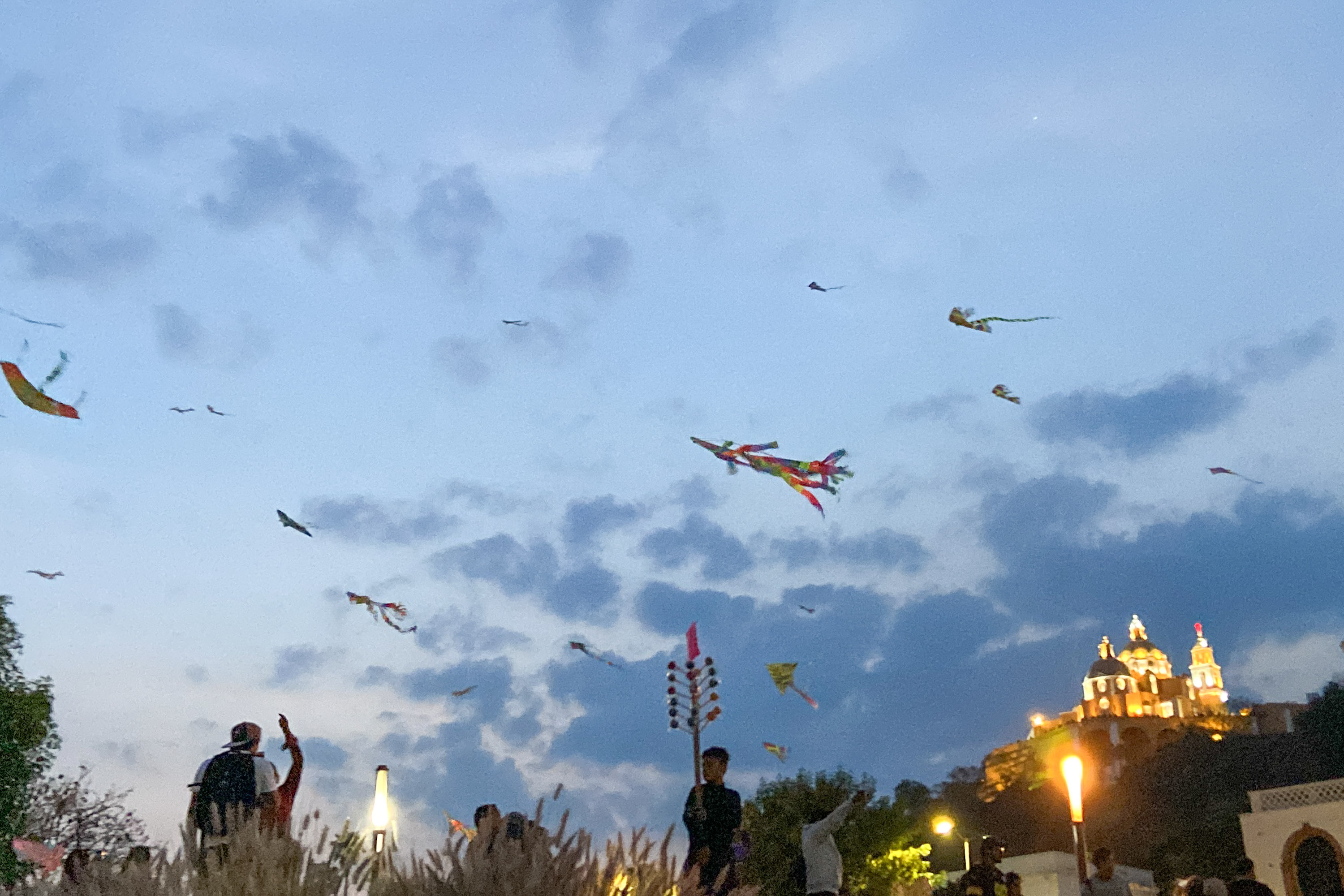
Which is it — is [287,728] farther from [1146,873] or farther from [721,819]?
[1146,873]

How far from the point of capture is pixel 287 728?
7.18 meters

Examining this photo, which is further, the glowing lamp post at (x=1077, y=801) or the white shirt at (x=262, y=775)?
the glowing lamp post at (x=1077, y=801)

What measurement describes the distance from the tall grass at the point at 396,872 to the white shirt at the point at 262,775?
2370mm

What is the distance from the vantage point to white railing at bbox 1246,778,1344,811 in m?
34.1

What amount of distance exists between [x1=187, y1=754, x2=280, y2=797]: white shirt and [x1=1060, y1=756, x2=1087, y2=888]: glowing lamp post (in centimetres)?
733

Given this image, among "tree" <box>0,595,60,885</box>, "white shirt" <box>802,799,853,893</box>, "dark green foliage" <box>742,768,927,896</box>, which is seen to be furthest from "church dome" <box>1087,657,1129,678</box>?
"white shirt" <box>802,799,853,893</box>

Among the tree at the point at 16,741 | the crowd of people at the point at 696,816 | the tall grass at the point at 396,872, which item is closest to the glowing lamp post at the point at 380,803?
the crowd of people at the point at 696,816

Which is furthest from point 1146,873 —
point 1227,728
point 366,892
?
point 1227,728

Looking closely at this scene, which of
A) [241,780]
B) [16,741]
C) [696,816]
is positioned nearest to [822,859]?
[696,816]

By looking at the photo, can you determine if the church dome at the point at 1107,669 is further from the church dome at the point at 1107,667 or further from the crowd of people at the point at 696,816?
the crowd of people at the point at 696,816

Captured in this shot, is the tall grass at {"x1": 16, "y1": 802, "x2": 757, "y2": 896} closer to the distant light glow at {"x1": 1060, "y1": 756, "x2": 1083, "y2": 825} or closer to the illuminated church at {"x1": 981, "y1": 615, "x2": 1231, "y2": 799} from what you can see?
the distant light glow at {"x1": 1060, "y1": 756, "x2": 1083, "y2": 825}

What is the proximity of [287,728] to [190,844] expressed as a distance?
3127 millimetres

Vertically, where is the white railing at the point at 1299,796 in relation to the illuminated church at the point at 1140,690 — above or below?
below

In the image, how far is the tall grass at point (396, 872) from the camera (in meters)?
3.90
